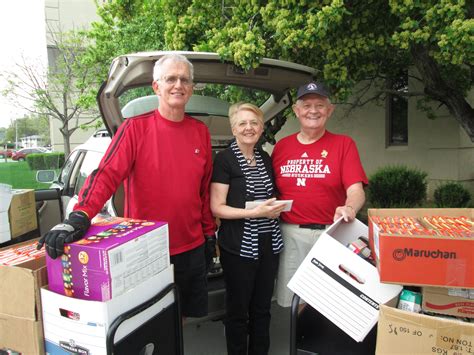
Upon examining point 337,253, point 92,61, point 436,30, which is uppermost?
point 92,61

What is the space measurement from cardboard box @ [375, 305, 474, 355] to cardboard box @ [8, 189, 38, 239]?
2491 mm

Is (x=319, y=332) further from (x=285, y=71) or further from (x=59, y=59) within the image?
(x=59, y=59)

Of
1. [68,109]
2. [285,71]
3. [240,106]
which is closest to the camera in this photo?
[240,106]

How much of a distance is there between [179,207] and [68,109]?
17.6 metres

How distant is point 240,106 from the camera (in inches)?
102

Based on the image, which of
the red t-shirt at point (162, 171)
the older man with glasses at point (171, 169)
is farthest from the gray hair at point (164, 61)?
the red t-shirt at point (162, 171)

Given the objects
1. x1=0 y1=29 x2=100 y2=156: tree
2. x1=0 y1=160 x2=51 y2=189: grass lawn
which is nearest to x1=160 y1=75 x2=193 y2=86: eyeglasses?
x1=0 y1=160 x2=51 y2=189: grass lawn

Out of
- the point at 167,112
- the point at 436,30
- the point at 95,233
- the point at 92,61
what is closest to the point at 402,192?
the point at 436,30

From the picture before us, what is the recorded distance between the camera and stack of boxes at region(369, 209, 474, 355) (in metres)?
1.54

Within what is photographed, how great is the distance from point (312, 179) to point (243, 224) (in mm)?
534

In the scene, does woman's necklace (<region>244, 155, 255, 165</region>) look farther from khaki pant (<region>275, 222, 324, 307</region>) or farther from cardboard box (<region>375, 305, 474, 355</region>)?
cardboard box (<region>375, 305, 474, 355</region>)

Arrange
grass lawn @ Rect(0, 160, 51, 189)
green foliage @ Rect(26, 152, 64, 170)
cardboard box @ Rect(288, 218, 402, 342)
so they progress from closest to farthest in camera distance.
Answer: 1. cardboard box @ Rect(288, 218, 402, 342)
2. grass lawn @ Rect(0, 160, 51, 189)
3. green foliage @ Rect(26, 152, 64, 170)

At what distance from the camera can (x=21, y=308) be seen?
5.62ft

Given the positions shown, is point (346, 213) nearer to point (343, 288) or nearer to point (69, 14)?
point (343, 288)
